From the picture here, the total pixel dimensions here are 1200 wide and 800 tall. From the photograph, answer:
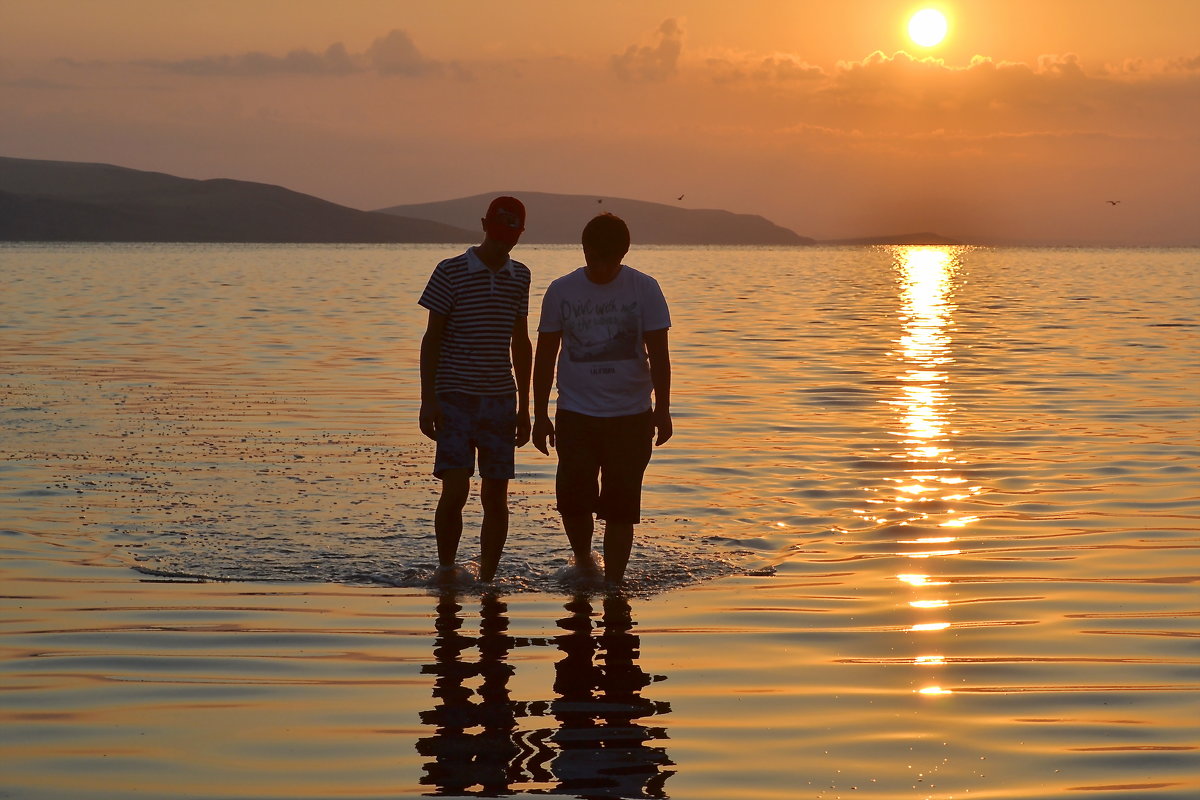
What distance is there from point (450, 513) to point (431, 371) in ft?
2.84

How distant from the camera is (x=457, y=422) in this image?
813 centimetres

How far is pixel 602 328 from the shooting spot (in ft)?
25.9

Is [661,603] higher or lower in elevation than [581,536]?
lower

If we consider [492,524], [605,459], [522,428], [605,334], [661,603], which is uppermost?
[605,334]

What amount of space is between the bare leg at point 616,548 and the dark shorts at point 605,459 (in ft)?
0.17

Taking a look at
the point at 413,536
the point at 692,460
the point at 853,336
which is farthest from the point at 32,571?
the point at 853,336

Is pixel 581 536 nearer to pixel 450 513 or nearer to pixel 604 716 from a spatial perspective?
pixel 450 513

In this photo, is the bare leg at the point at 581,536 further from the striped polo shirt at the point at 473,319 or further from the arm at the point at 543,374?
the striped polo shirt at the point at 473,319

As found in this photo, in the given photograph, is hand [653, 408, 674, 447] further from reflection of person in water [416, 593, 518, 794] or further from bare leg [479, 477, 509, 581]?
reflection of person in water [416, 593, 518, 794]

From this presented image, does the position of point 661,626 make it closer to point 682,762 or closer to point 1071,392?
point 682,762

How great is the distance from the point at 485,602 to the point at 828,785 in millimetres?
3287

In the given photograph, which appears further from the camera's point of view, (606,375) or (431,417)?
(431,417)

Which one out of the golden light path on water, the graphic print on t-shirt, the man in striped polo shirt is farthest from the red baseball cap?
the golden light path on water

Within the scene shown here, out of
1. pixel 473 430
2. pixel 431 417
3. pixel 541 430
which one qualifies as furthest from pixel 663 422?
pixel 431 417
